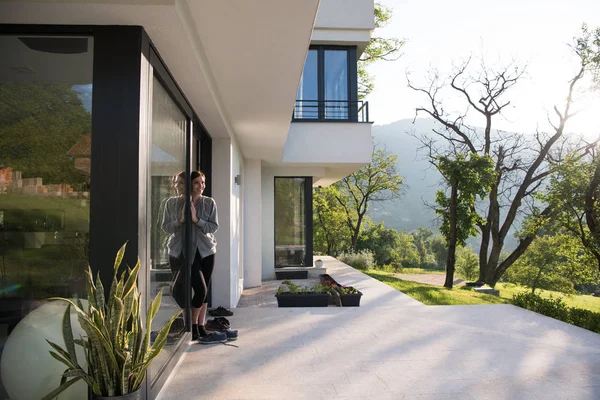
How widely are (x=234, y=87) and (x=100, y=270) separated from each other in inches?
92.3

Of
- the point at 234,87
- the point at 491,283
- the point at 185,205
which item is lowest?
the point at 491,283

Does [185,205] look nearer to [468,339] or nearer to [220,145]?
[220,145]

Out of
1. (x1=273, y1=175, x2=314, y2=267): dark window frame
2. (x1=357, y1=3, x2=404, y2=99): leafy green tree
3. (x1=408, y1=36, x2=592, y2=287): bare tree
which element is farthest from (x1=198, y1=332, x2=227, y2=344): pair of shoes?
(x1=357, y1=3, x2=404, y2=99): leafy green tree

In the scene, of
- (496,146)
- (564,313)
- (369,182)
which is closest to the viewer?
(564,313)

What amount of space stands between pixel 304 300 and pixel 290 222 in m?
4.90

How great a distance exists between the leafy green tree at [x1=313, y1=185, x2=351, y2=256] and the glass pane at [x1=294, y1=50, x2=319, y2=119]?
569 inches

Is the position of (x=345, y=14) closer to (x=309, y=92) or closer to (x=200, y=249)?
(x=309, y=92)

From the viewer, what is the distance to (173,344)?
11.9ft

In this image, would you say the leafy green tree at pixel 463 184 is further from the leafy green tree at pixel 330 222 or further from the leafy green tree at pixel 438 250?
the leafy green tree at pixel 438 250

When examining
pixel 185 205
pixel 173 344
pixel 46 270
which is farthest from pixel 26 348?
pixel 185 205

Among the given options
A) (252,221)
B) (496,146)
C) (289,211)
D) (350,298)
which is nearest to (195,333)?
(350,298)

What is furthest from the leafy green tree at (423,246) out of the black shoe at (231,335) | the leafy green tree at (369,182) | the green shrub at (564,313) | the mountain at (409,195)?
the black shoe at (231,335)

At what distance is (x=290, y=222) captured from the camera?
1157 cm

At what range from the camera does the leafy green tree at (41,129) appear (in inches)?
99.2
